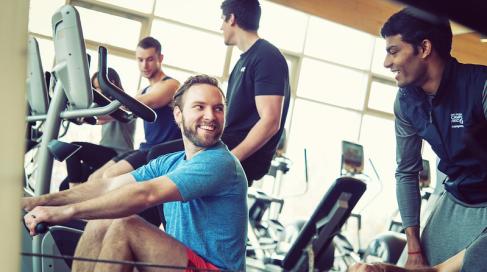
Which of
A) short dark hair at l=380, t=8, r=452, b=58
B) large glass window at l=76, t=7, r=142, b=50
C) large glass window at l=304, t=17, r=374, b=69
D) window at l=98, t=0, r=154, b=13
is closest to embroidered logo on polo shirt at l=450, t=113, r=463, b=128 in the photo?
short dark hair at l=380, t=8, r=452, b=58

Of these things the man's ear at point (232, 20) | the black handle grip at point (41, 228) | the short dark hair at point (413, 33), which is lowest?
the black handle grip at point (41, 228)

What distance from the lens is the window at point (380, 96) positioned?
353 inches

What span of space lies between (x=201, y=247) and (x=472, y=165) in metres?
0.77

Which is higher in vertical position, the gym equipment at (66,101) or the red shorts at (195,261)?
the gym equipment at (66,101)

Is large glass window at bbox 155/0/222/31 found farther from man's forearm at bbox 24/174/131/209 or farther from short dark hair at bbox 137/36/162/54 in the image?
man's forearm at bbox 24/174/131/209

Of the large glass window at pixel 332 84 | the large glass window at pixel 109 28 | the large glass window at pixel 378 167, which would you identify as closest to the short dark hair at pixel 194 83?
the large glass window at pixel 109 28

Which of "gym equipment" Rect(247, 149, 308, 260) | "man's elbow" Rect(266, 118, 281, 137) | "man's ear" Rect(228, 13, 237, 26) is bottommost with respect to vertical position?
"gym equipment" Rect(247, 149, 308, 260)

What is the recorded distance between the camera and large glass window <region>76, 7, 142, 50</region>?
265 inches

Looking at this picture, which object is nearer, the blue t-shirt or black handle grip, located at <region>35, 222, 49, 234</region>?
black handle grip, located at <region>35, 222, 49, 234</region>

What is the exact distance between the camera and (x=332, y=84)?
857cm

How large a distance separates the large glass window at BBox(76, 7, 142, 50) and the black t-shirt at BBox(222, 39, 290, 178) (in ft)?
15.0

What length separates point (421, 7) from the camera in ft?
0.82

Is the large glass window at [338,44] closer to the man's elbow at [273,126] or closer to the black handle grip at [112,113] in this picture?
the man's elbow at [273,126]

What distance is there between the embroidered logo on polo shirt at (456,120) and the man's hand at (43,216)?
103 centimetres
